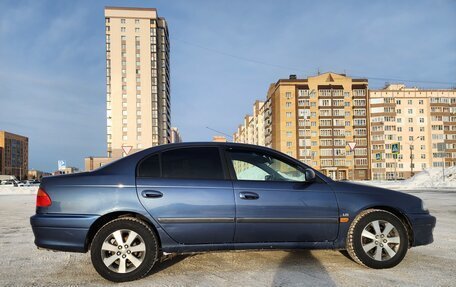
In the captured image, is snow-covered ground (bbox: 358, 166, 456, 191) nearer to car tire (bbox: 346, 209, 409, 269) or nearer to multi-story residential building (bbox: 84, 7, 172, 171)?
car tire (bbox: 346, 209, 409, 269)

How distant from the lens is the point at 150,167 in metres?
4.35

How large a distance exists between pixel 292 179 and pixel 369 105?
93.0 m

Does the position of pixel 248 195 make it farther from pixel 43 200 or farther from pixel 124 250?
pixel 43 200

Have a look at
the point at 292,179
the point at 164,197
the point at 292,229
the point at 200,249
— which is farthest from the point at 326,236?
the point at 164,197

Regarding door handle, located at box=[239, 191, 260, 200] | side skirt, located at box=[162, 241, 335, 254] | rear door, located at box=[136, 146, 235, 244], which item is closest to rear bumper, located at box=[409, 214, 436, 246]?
side skirt, located at box=[162, 241, 335, 254]

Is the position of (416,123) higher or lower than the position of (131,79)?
lower

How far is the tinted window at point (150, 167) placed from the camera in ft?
14.1

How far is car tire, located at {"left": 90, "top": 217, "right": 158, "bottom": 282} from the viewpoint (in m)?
4.03

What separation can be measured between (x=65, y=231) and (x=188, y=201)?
4.38ft

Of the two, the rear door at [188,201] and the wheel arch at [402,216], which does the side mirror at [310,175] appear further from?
the rear door at [188,201]

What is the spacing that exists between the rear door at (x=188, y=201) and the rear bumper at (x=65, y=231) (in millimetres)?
665

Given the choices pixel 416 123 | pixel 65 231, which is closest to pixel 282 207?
pixel 65 231

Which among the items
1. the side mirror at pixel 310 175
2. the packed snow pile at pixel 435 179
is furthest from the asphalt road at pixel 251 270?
the packed snow pile at pixel 435 179

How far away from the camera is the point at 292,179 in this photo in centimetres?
451
